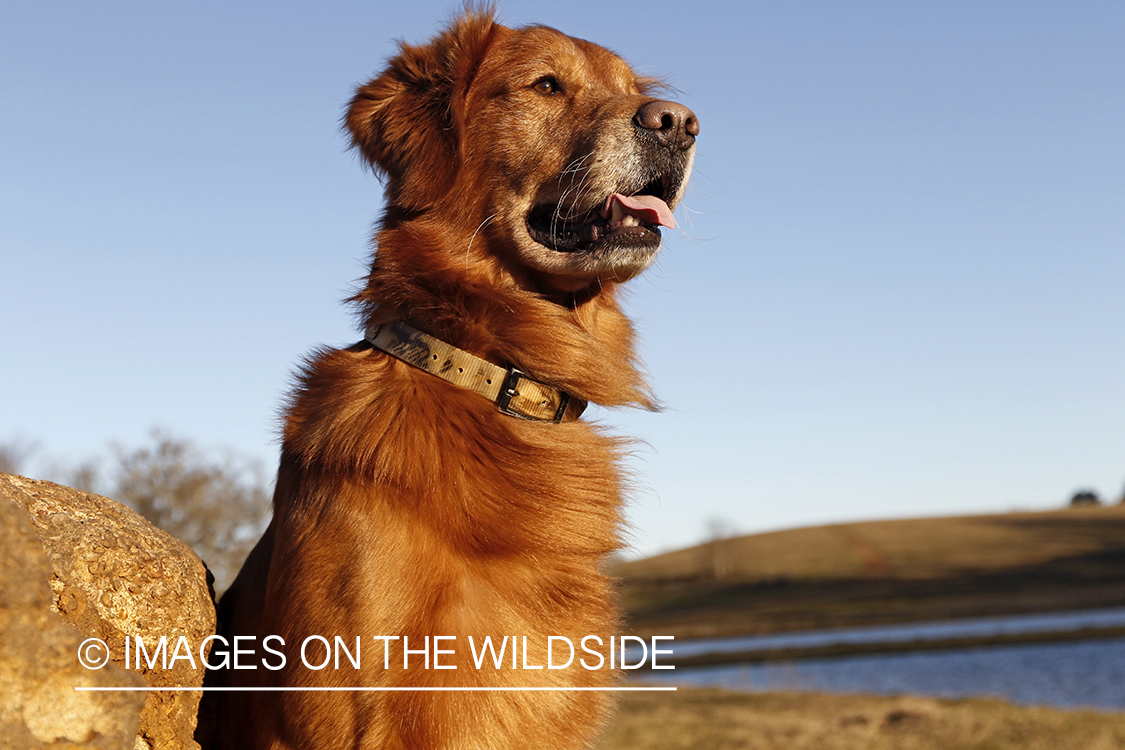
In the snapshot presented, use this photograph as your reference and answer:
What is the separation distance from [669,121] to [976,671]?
3843 centimetres

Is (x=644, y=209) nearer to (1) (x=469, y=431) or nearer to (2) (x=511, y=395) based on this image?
(2) (x=511, y=395)

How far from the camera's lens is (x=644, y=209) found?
4062 millimetres

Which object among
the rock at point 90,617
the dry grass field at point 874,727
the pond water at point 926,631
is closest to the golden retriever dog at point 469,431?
the rock at point 90,617

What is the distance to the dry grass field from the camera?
17.5 m

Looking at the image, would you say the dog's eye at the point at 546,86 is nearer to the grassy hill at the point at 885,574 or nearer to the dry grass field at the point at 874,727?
the dry grass field at the point at 874,727

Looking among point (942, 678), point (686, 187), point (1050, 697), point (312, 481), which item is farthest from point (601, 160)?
point (942, 678)

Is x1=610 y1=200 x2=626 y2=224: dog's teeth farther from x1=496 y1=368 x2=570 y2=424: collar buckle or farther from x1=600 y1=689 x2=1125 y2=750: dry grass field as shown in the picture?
x1=600 y1=689 x2=1125 y2=750: dry grass field

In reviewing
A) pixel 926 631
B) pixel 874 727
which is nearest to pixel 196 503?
pixel 874 727

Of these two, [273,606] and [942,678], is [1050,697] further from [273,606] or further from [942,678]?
[273,606]

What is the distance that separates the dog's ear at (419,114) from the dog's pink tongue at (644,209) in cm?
67

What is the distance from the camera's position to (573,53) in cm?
432

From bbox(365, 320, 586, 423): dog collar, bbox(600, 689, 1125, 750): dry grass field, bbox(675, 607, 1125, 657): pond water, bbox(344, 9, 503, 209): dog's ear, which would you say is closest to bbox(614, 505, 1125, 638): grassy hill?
bbox(675, 607, 1125, 657): pond water

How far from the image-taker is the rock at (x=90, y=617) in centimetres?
229

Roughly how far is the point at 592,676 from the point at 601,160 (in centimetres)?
205
